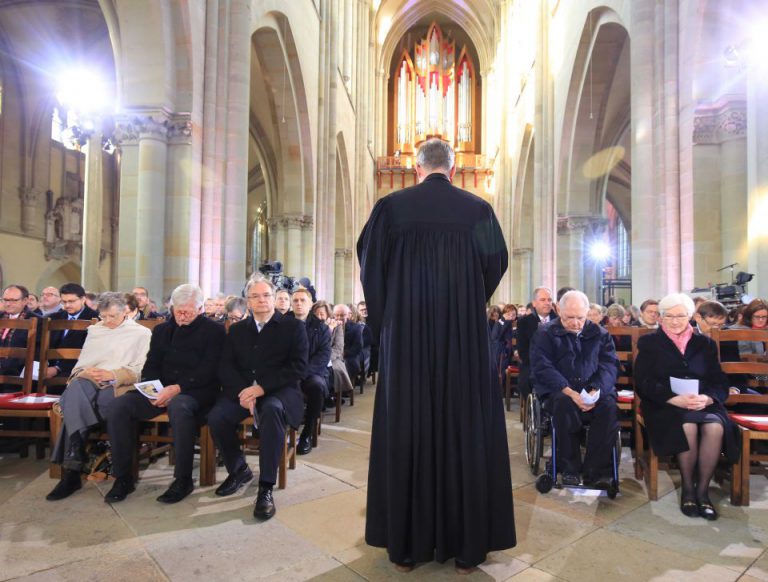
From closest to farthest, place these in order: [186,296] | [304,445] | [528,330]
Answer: [186,296], [304,445], [528,330]

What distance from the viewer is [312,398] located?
467 cm

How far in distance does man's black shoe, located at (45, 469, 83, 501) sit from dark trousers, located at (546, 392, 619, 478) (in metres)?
3.08

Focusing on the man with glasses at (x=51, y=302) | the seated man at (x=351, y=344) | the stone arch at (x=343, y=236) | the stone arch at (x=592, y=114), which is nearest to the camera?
the man with glasses at (x=51, y=302)

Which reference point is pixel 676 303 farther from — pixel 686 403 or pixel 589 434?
pixel 589 434

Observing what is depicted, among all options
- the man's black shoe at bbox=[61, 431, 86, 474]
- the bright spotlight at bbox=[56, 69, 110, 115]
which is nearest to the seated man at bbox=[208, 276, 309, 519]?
the man's black shoe at bbox=[61, 431, 86, 474]

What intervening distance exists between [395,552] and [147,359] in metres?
2.31

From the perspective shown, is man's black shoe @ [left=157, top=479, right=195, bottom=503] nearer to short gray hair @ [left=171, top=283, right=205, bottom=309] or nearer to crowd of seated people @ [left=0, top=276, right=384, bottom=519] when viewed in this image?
crowd of seated people @ [left=0, top=276, right=384, bottom=519]

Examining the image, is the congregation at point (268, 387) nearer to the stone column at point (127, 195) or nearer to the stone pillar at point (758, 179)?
the stone pillar at point (758, 179)

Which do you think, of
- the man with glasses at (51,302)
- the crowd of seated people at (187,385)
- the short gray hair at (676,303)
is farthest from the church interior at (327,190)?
the man with glasses at (51,302)

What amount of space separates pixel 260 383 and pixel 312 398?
3.51 feet

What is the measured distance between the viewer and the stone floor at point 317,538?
96.7 inches

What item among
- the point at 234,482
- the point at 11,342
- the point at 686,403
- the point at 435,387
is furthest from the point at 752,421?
the point at 11,342

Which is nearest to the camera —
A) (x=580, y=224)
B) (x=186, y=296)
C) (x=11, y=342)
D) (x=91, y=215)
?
(x=186, y=296)

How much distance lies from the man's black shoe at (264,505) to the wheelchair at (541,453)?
1.70 meters
